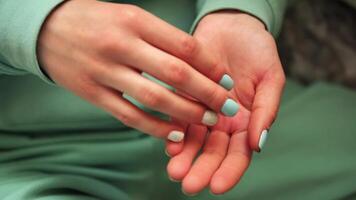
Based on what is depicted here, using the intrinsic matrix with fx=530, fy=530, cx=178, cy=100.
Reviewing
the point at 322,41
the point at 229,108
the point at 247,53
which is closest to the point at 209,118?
the point at 229,108

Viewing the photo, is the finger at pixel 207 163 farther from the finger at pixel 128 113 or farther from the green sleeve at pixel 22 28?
the green sleeve at pixel 22 28

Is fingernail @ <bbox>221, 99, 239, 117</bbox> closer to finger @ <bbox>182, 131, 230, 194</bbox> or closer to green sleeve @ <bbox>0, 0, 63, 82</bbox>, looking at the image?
finger @ <bbox>182, 131, 230, 194</bbox>

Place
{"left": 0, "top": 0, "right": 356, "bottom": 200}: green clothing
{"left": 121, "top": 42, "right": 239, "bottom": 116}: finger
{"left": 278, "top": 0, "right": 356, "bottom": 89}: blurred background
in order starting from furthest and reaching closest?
{"left": 278, "top": 0, "right": 356, "bottom": 89}: blurred background < {"left": 0, "top": 0, "right": 356, "bottom": 200}: green clothing < {"left": 121, "top": 42, "right": 239, "bottom": 116}: finger

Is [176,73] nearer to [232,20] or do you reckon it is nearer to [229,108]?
[229,108]

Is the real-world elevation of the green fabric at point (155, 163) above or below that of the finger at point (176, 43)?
below

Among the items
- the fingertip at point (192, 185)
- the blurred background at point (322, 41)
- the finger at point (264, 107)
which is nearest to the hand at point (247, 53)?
the finger at point (264, 107)

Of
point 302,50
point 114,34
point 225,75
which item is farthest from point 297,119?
point 114,34

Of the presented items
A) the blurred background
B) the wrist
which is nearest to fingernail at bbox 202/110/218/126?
the wrist
